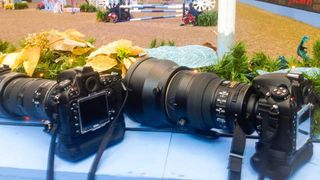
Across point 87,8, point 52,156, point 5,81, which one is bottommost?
point 52,156

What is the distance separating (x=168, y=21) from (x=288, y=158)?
13.5ft

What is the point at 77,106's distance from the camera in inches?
25.0

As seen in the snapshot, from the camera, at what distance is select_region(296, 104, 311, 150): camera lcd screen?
0.58 metres

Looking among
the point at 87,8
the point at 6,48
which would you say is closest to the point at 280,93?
the point at 6,48

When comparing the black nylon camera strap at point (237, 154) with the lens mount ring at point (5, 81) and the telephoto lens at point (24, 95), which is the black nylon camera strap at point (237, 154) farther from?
the lens mount ring at point (5, 81)

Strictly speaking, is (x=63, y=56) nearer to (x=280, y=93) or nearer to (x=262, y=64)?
(x=262, y=64)

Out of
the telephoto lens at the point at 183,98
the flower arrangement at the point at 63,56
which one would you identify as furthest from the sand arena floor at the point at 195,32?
the telephoto lens at the point at 183,98

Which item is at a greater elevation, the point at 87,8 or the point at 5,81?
the point at 87,8

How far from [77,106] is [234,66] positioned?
43cm

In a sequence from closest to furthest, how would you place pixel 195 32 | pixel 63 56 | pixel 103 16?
pixel 63 56, pixel 195 32, pixel 103 16

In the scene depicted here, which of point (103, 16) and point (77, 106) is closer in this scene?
point (77, 106)

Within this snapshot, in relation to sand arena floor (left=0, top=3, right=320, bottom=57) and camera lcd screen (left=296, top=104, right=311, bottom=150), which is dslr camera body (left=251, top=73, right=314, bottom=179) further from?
sand arena floor (left=0, top=3, right=320, bottom=57)

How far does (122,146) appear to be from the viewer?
0.74m

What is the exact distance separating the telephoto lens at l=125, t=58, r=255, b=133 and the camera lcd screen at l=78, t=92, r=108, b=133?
0.08m
